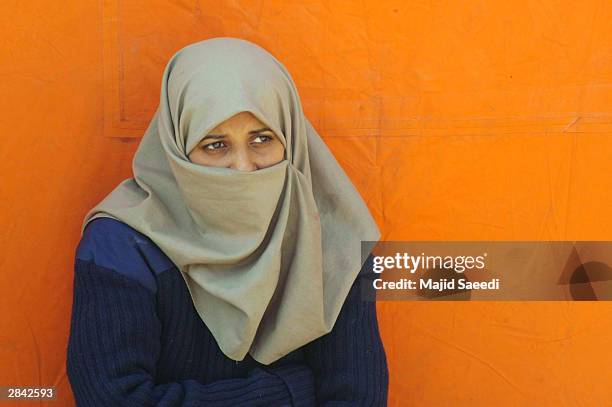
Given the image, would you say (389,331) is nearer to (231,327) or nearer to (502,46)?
(231,327)

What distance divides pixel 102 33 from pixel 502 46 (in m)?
1.16

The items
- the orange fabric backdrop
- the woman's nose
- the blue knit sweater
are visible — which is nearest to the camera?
the blue knit sweater

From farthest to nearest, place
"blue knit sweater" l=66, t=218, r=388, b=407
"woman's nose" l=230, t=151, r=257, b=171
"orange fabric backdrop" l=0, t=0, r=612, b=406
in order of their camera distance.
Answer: "orange fabric backdrop" l=0, t=0, r=612, b=406 < "woman's nose" l=230, t=151, r=257, b=171 < "blue knit sweater" l=66, t=218, r=388, b=407

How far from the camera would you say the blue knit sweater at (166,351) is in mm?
1706

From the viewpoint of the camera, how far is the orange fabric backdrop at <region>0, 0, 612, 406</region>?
2.25 meters

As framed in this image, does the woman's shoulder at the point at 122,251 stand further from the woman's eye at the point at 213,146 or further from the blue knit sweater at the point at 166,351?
the woman's eye at the point at 213,146

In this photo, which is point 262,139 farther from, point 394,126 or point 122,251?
point 394,126

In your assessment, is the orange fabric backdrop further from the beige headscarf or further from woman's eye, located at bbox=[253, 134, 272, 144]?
woman's eye, located at bbox=[253, 134, 272, 144]

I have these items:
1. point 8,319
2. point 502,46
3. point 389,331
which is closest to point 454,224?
point 389,331

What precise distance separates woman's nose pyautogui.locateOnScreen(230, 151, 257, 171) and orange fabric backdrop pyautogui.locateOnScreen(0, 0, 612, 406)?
0.53 metres

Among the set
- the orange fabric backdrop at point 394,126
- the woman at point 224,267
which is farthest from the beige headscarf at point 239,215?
the orange fabric backdrop at point 394,126

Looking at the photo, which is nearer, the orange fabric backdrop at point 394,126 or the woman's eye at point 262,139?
the woman's eye at point 262,139

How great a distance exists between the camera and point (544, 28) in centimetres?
228

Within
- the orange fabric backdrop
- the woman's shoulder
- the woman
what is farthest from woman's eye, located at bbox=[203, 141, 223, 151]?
the orange fabric backdrop
